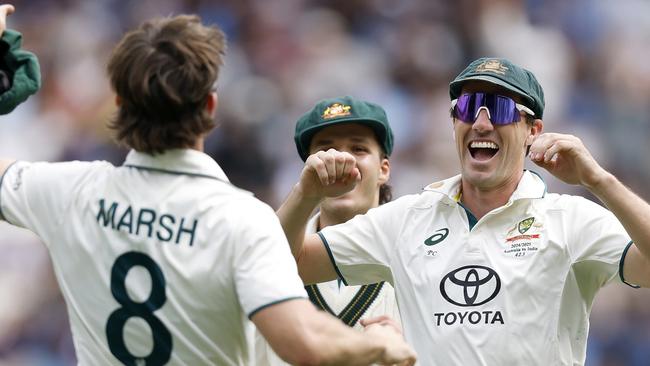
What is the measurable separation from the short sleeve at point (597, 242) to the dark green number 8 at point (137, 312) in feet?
5.65

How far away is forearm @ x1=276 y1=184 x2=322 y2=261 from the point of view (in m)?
4.88

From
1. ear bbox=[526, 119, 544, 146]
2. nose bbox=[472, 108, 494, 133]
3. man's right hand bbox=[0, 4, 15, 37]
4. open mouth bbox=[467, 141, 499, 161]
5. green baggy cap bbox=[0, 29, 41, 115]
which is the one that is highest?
man's right hand bbox=[0, 4, 15, 37]

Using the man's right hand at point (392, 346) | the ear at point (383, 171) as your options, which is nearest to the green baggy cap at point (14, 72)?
the man's right hand at point (392, 346)

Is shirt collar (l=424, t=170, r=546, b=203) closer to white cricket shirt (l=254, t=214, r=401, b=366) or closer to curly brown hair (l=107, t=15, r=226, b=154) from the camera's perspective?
white cricket shirt (l=254, t=214, r=401, b=366)

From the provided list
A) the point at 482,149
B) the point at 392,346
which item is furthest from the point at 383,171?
the point at 392,346

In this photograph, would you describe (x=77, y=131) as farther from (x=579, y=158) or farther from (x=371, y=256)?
(x=579, y=158)

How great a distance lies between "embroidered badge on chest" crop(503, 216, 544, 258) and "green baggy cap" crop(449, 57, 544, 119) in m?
0.52

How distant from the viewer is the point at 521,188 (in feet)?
16.1

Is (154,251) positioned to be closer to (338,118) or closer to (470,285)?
(470,285)

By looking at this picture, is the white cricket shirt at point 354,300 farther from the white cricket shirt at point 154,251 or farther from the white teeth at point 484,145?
the white cricket shirt at point 154,251

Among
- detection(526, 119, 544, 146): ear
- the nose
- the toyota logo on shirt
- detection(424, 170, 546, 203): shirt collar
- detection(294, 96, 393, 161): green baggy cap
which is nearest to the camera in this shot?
the toyota logo on shirt

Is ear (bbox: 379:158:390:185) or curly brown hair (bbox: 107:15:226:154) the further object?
ear (bbox: 379:158:390:185)

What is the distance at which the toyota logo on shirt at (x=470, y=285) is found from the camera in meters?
4.68

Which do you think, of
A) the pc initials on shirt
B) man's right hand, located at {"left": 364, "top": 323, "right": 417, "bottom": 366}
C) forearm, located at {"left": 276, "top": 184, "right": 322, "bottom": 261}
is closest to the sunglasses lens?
forearm, located at {"left": 276, "top": 184, "right": 322, "bottom": 261}
